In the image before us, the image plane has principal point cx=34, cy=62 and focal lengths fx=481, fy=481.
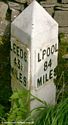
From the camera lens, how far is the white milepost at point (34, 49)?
421 cm

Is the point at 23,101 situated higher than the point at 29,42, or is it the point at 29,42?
the point at 29,42

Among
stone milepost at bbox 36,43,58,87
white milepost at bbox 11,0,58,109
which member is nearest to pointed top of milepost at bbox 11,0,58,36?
white milepost at bbox 11,0,58,109

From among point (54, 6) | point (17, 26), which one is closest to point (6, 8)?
point (54, 6)

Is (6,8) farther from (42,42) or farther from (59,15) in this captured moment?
(42,42)

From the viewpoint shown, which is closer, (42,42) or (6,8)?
(42,42)

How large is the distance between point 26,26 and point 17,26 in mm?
111

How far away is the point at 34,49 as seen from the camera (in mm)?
4207

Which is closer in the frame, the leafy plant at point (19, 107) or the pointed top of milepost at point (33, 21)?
the pointed top of milepost at point (33, 21)

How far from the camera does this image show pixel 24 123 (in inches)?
169

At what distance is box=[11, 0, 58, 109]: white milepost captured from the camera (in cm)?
421

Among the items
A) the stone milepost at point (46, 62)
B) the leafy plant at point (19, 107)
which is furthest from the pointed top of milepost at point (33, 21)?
the leafy plant at point (19, 107)

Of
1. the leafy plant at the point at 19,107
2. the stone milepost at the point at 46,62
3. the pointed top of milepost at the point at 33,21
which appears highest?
the pointed top of milepost at the point at 33,21

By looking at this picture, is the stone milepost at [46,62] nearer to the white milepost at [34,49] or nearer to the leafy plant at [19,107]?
the white milepost at [34,49]

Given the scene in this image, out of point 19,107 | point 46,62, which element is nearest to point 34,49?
point 46,62
